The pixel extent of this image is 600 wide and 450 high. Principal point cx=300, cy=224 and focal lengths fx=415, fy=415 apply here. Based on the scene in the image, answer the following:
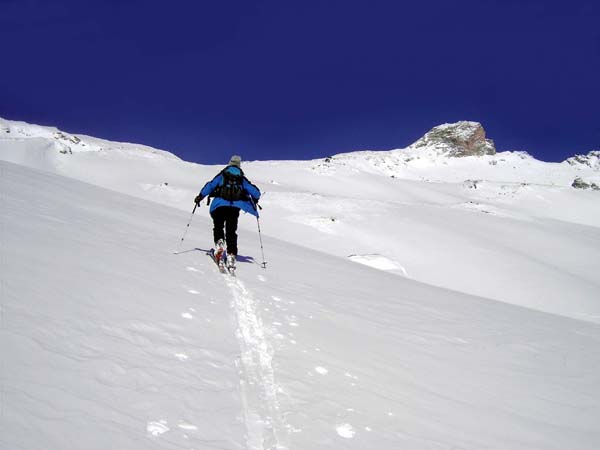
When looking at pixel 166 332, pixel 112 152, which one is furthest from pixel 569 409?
pixel 112 152

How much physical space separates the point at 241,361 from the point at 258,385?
1.34ft

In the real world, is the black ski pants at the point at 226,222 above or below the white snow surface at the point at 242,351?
above

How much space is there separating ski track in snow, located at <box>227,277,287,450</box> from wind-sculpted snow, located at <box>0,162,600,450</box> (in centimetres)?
1

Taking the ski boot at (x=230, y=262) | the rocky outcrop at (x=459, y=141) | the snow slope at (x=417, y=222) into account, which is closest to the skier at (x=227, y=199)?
the ski boot at (x=230, y=262)

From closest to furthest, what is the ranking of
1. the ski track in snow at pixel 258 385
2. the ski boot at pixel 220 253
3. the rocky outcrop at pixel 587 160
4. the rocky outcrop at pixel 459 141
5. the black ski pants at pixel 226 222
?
the ski track in snow at pixel 258 385, the ski boot at pixel 220 253, the black ski pants at pixel 226 222, the rocky outcrop at pixel 587 160, the rocky outcrop at pixel 459 141

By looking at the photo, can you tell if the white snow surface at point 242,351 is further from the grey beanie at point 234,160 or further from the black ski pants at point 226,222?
the grey beanie at point 234,160

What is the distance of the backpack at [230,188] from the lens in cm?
750

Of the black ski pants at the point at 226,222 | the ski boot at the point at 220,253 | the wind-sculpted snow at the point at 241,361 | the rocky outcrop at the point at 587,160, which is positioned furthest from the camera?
the rocky outcrop at the point at 587,160

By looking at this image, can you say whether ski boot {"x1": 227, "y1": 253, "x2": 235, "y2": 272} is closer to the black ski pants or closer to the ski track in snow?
the black ski pants

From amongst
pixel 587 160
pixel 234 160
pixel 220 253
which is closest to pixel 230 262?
pixel 220 253

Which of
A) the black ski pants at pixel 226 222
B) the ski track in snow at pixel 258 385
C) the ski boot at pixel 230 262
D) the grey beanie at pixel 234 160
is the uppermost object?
the grey beanie at pixel 234 160

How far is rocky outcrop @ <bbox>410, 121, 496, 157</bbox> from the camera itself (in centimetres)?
9662

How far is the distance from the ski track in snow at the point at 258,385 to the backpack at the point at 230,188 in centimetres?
291

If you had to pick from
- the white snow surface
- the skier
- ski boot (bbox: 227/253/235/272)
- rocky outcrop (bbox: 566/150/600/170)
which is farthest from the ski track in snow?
rocky outcrop (bbox: 566/150/600/170)
